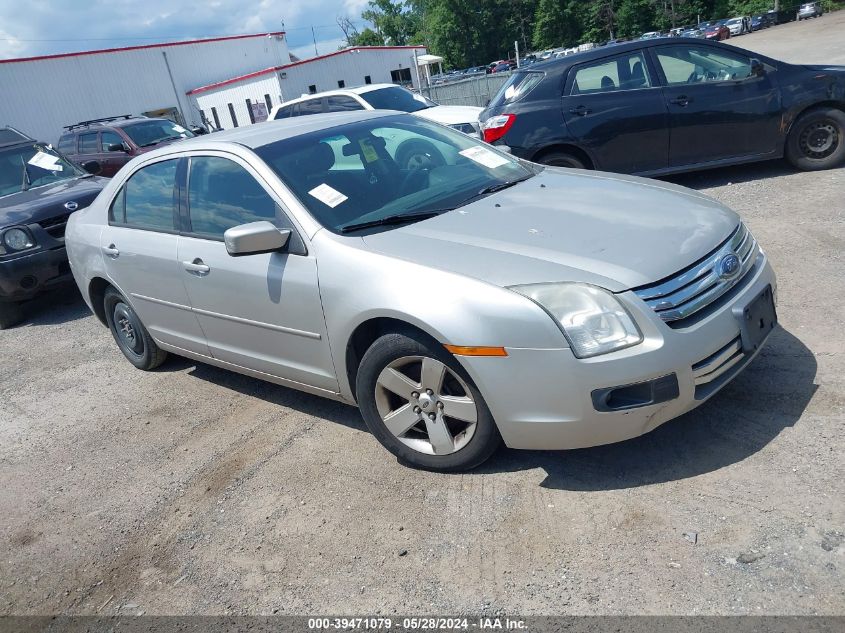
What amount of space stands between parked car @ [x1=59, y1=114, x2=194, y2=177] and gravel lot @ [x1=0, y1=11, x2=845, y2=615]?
1153 centimetres

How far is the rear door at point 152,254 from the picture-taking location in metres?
4.45

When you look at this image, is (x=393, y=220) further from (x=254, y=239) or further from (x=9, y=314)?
(x=9, y=314)

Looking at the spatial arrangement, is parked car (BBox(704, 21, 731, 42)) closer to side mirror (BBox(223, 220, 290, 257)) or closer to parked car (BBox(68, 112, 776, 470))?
parked car (BBox(68, 112, 776, 470))

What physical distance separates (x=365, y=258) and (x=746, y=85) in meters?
5.81

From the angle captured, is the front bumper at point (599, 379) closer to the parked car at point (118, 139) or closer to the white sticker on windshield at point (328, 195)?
the white sticker on windshield at point (328, 195)

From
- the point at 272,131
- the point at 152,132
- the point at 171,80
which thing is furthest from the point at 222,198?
the point at 171,80

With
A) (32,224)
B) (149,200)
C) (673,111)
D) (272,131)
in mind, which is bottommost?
(673,111)

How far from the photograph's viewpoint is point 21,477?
14.4ft

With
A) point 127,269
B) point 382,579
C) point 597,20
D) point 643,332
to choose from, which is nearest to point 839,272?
point 643,332

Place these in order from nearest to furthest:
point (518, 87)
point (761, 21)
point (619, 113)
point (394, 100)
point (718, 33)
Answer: point (619, 113) → point (518, 87) → point (394, 100) → point (718, 33) → point (761, 21)

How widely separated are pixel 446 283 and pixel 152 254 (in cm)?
238

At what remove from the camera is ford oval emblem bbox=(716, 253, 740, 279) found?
3160mm

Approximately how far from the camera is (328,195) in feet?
12.3

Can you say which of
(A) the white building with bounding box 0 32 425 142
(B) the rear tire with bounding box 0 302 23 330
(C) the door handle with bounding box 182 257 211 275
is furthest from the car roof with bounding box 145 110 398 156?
(A) the white building with bounding box 0 32 425 142
